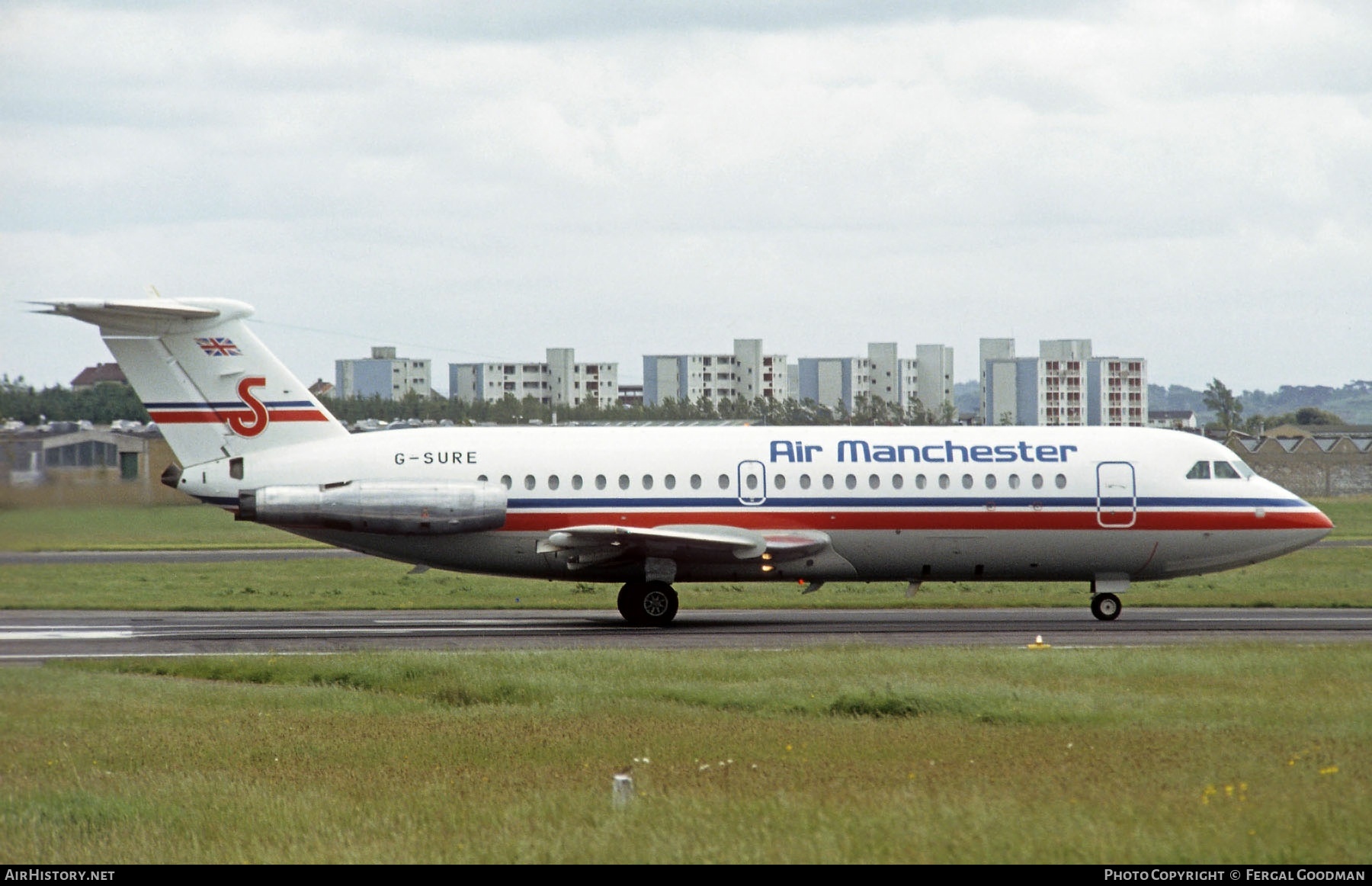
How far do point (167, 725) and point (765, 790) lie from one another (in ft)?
25.4

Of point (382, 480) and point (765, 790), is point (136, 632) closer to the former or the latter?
point (382, 480)

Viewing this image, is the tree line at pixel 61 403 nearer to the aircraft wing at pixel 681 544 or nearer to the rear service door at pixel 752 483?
the aircraft wing at pixel 681 544

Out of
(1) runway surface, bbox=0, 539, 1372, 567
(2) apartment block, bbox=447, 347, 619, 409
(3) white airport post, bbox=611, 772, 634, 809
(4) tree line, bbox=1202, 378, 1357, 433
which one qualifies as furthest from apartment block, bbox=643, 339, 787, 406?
(3) white airport post, bbox=611, 772, 634, 809

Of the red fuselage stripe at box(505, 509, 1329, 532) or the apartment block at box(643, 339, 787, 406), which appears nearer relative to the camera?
the red fuselage stripe at box(505, 509, 1329, 532)

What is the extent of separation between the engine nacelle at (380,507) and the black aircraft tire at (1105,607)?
1168 centimetres

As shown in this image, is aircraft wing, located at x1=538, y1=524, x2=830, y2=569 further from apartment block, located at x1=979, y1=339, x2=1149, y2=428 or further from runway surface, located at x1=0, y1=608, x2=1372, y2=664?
apartment block, located at x1=979, y1=339, x2=1149, y2=428

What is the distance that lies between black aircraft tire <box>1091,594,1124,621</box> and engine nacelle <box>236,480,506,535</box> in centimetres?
1168

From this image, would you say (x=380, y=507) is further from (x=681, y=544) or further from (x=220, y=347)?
(x=681, y=544)

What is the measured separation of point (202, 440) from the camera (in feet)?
96.3

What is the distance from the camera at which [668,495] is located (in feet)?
96.5

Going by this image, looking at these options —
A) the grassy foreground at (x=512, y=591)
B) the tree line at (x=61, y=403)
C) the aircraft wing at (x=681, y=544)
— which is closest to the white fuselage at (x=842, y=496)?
the aircraft wing at (x=681, y=544)

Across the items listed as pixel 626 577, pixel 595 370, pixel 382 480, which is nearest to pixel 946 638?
pixel 626 577

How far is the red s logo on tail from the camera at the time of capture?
29375 mm

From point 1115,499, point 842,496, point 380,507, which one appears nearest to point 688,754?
point 380,507
